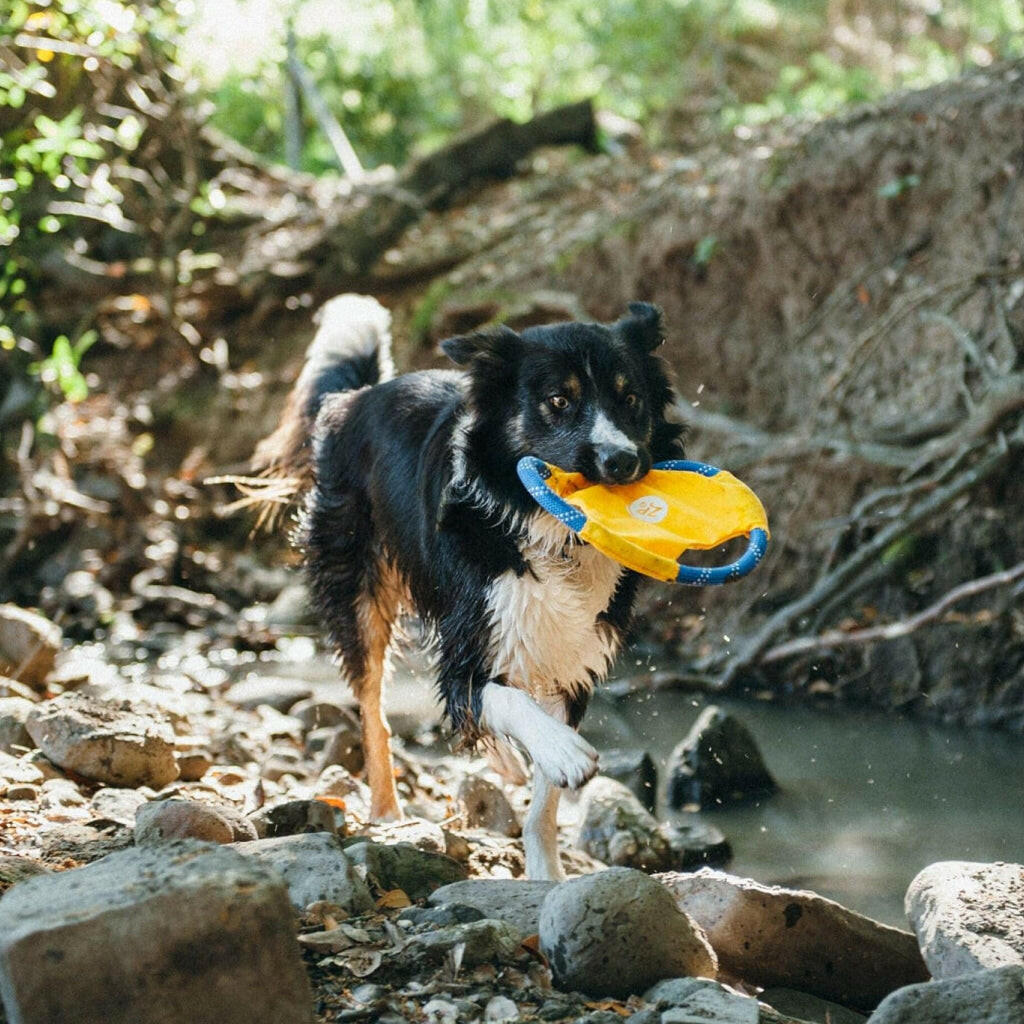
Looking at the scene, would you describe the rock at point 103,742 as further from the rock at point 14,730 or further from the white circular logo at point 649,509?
the white circular logo at point 649,509

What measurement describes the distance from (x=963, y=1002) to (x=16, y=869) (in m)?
2.28

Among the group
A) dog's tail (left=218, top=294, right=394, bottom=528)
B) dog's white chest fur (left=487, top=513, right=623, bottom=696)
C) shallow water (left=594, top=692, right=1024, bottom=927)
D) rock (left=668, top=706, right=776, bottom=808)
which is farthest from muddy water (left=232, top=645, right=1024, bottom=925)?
dog's white chest fur (left=487, top=513, right=623, bottom=696)

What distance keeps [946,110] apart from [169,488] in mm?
6866

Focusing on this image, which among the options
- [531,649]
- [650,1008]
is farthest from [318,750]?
[650,1008]

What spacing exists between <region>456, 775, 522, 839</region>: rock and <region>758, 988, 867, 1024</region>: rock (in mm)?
1637

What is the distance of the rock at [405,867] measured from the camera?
371cm

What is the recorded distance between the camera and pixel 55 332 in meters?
11.4

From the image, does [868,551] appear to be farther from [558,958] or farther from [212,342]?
[212,342]

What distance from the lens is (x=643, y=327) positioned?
177 inches

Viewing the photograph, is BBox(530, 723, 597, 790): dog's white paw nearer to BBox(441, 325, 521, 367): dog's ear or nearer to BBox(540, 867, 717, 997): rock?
BBox(540, 867, 717, 997): rock

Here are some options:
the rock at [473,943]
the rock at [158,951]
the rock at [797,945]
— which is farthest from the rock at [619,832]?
the rock at [158,951]

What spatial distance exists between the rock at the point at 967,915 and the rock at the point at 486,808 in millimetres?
1767

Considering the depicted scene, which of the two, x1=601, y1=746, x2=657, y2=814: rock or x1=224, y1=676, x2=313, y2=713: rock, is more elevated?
x1=601, y1=746, x2=657, y2=814: rock

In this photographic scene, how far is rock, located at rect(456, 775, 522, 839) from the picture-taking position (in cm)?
516
